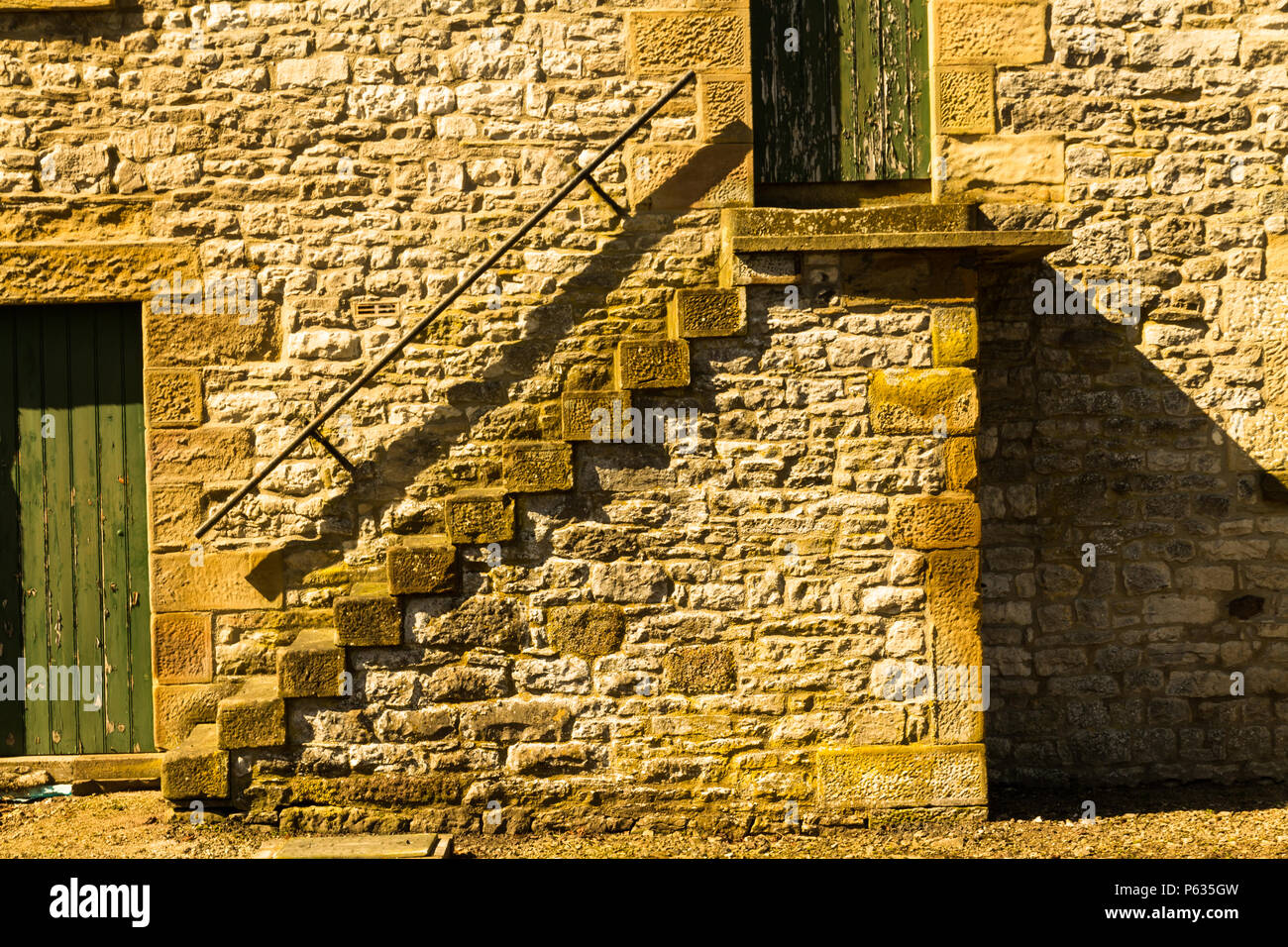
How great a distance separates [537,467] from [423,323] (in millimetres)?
884

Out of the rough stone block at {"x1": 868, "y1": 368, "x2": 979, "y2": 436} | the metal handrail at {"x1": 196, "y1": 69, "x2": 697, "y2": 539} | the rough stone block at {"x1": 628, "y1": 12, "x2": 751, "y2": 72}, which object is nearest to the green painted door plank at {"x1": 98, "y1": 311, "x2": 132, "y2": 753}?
the metal handrail at {"x1": 196, "y1": 69, "x2": 697, "y2": 539}

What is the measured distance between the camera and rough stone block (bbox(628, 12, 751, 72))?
538cm

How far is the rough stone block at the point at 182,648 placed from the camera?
5305 millimetres

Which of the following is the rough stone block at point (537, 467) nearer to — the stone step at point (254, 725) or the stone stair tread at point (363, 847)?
the stone step at point (254, 725)

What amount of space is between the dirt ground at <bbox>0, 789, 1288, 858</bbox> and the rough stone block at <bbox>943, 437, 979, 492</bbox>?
61.2 inches

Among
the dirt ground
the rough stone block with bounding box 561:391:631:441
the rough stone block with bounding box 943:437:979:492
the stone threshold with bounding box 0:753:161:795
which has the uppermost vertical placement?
the rough stone block with bounding box 561:391:631:441

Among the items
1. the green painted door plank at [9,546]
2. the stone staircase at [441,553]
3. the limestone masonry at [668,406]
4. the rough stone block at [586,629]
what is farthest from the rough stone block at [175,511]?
the rough stone block at [586,629]

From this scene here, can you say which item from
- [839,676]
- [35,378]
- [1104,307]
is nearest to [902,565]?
[839,676]

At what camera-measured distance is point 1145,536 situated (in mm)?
5578

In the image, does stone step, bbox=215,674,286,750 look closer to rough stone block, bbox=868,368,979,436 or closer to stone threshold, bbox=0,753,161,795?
stone threshold, bbox=0,753,161,795

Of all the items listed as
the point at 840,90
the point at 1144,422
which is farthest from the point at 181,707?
the point at 1144,422

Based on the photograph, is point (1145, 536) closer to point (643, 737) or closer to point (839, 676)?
point (839, 676)

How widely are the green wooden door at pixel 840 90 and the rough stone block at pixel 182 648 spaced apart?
3690 millimetres

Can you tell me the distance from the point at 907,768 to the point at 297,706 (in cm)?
278
